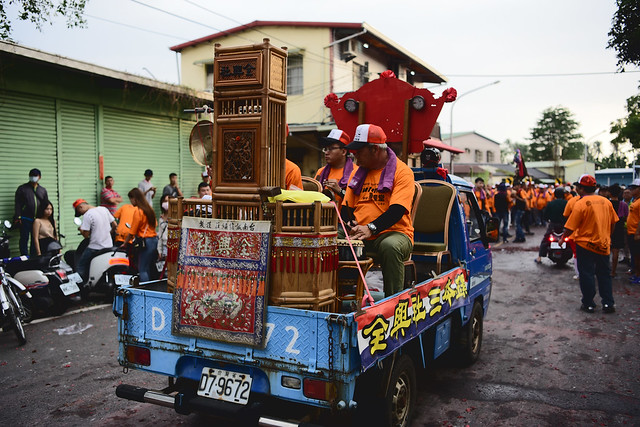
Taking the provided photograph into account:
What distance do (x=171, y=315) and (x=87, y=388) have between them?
2179mm

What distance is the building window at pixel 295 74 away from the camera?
828 inches

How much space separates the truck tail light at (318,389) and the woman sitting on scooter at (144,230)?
6.22 metres

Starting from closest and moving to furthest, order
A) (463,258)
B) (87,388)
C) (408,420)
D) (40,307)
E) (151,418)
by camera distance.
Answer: (408,420), (151,418), (87,388), (463,258), (40,307)

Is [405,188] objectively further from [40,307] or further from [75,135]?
[75,135]

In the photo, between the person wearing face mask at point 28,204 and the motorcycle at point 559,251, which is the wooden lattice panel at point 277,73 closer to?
the person wearing face mask at point 28,204

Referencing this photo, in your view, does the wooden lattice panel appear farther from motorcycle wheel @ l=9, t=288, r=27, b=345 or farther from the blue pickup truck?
motorcycle wheel @ l=9, t=288, r=27, b=345

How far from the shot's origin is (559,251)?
42.5 feet

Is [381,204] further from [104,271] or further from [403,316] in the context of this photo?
[104,271]

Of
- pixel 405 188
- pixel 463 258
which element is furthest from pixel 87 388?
pixel 463 258

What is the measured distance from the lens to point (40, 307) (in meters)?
7.54

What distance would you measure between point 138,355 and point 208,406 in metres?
0.80

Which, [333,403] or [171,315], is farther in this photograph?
[171,315]

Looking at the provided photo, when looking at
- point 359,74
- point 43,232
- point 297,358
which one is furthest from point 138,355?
point 359,74

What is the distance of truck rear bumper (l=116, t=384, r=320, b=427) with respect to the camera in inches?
126
